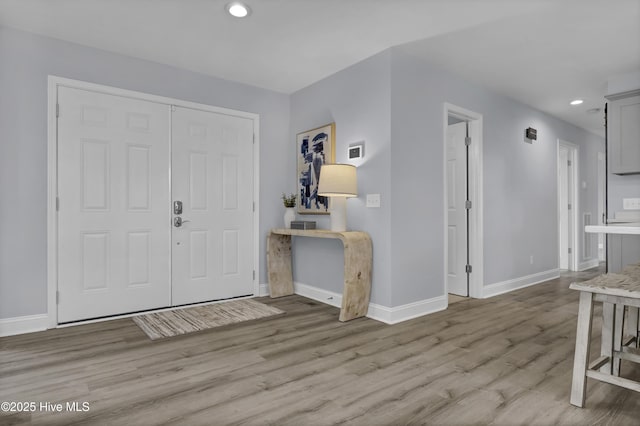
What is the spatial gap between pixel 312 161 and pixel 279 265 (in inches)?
50.7

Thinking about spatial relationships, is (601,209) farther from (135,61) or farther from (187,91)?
(135,61)

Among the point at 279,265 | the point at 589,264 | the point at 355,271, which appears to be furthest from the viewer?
the point at 589,264

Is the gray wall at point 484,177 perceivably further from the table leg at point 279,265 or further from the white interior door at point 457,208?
the table leg at point 279,265

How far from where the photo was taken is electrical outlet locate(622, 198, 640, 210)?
4.11 m

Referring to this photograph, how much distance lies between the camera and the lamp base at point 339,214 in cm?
353

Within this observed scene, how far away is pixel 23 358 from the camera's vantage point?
2475mm

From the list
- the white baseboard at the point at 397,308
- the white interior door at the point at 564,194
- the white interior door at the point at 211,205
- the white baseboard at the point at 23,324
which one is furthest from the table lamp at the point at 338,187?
the white interior door at the point at 564,194

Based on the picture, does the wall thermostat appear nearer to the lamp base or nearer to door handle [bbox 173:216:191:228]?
the lamp base

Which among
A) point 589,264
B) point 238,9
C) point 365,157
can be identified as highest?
point 238,9

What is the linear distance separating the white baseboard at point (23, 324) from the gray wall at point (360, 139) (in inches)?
98.6

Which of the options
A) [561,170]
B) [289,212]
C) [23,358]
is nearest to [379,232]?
[289,212]

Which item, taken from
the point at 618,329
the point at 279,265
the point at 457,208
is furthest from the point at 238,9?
the point at 618,329

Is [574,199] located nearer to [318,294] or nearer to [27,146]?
[318,294]

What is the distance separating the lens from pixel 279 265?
4.36 m
